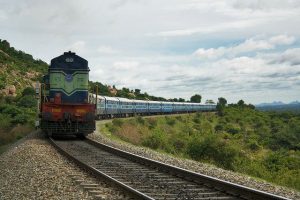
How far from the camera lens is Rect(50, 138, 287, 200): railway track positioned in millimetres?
8148

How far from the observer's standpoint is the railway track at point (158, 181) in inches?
321

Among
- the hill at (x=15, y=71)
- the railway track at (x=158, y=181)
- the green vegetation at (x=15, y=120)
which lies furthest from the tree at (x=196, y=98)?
the railway track at (x=158, y=181)

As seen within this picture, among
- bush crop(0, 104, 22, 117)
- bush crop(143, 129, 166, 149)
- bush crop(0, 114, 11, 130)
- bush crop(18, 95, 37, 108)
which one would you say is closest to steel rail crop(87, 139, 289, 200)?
bush crop(143, 129, 166, 149)

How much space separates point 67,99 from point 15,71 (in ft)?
217

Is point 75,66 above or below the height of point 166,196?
above

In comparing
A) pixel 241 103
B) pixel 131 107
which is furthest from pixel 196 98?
pixel 131 107

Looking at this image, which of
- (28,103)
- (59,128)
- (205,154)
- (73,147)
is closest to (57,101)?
(59,128)

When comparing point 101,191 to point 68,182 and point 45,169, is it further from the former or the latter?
point 45,169

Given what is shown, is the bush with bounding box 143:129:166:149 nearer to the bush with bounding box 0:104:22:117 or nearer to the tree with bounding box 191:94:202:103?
the bush with bounding box 0:104:22:117

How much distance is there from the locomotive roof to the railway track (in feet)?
26.0

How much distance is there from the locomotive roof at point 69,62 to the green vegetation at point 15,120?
498cm

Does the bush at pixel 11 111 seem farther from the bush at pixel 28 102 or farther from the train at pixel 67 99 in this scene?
the train at pixel 67 99

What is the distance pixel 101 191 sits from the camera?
8.88 metres

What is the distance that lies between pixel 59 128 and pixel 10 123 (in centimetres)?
1941
